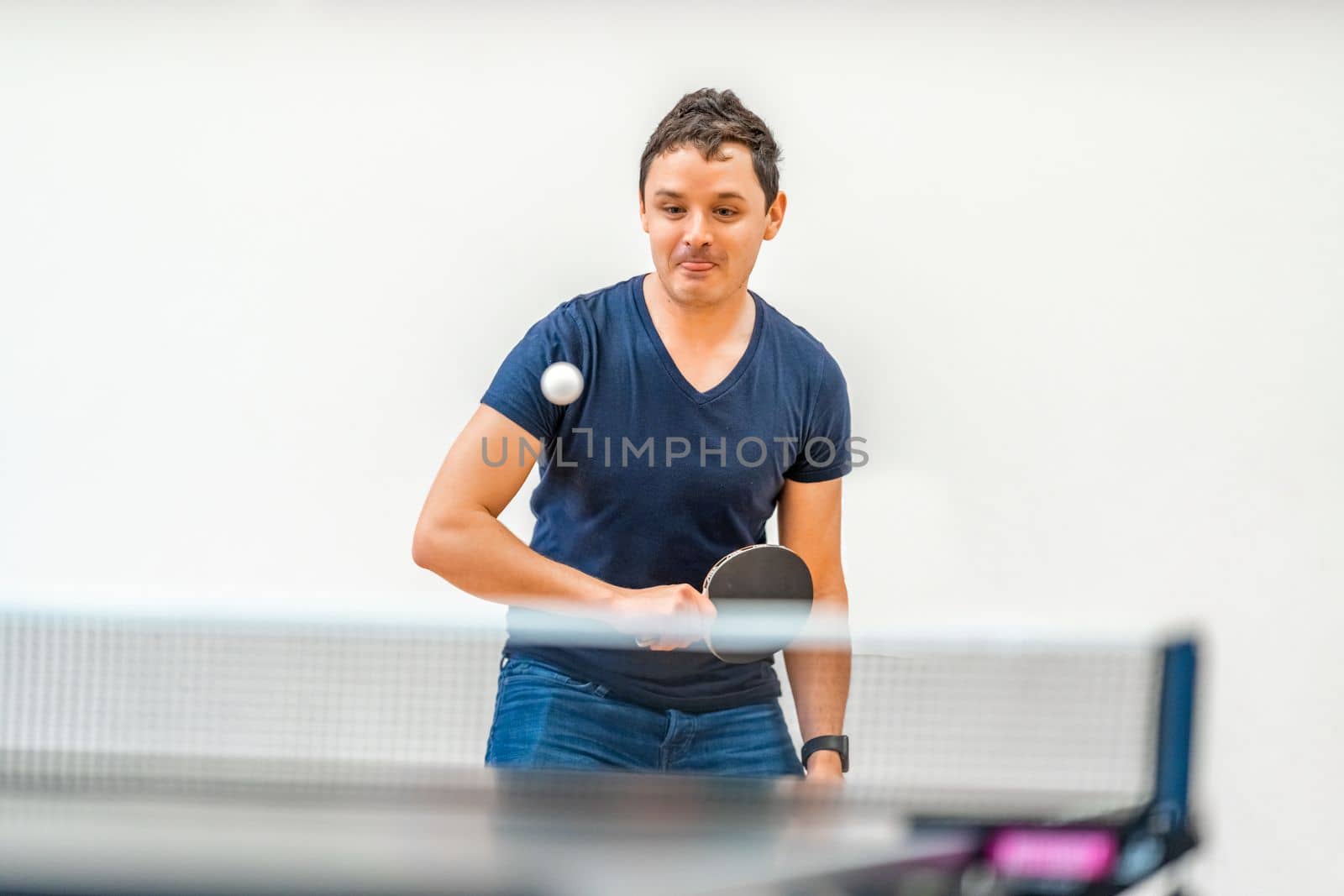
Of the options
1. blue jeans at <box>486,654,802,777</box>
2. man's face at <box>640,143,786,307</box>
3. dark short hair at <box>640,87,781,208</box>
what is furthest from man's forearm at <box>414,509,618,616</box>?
dark short hair at <box>640,87,781,208</box>

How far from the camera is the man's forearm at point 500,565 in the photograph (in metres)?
A: 2.02

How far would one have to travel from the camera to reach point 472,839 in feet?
4.13

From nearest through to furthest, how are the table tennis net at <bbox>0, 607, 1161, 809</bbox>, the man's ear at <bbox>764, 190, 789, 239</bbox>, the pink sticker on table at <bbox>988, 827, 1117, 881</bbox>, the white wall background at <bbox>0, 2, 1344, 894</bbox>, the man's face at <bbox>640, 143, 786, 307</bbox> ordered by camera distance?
the pink sticker on table at <bbox>988, 827, 1117, 881</bbox> < the table tennis net at <bbox>0, 607, 1161, 809</bbox> < the man's face at <bbox>640, 143, 786, 307</bbox> < the man's ear at <bbox>764, 190, 789, 239</bbox> < the white wall background at <bbox>0, 2, 1344, 894</bbox>

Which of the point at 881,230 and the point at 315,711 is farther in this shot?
the point at 881,230

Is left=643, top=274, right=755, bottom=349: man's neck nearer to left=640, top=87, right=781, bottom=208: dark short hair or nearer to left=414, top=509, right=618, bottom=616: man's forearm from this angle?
left=640, top=87, right=781, bottom=208: dark short hair

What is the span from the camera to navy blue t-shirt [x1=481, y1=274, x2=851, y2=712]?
2.11 m

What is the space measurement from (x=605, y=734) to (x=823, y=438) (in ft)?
2.11

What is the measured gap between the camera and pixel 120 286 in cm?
292

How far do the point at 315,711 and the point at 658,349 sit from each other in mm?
934

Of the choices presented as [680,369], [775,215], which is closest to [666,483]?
[680,369]

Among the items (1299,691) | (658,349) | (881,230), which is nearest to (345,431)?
(658,349)

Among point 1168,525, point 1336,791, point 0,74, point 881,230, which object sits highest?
point 0,74

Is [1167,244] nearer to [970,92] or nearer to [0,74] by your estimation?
[970,92]

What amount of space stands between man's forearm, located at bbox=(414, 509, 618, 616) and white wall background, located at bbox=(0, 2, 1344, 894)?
2.48ft
